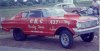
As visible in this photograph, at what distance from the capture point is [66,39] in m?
10.8

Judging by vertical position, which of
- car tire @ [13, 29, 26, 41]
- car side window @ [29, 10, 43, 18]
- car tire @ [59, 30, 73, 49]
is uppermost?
car side window @ [29, 10, 43, 18]

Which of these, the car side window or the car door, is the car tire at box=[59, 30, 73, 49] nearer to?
the car door

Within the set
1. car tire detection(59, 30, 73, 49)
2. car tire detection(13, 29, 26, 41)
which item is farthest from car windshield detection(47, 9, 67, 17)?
car tire detection(13, 29, 26, 41)

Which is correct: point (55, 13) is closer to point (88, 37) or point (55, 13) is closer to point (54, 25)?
point (54, 25)

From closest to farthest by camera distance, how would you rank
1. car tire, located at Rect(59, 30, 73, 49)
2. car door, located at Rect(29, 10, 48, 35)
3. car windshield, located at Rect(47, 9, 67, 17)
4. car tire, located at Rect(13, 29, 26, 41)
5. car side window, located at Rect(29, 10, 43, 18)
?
car tire, located at Rect(59, 30, 73, 49) → car door, located at Rect(29, 10, 48, 35) → car windshield, located at Rect(47, 9, 67, 17) → car side window, located at Rect(29, 10, 43, 18) → car tire, located at Rect(13, 29, 26, 41)

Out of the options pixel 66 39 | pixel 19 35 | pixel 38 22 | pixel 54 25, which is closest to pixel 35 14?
pixel 38 22

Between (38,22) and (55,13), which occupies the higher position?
(55,13)

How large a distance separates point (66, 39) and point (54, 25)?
2.80ft

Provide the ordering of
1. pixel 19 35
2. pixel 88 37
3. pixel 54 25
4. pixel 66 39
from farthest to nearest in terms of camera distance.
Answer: pixel 19 35
pixel 88 37
pixel 54 25
pixel 66 39

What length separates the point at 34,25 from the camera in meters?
12.4

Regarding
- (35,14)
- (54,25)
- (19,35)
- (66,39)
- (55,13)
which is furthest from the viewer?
(19,35)

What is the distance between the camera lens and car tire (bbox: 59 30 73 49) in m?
10.6

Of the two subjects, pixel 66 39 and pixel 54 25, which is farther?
pixel 54 25

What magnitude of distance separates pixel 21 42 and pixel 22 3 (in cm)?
1924
